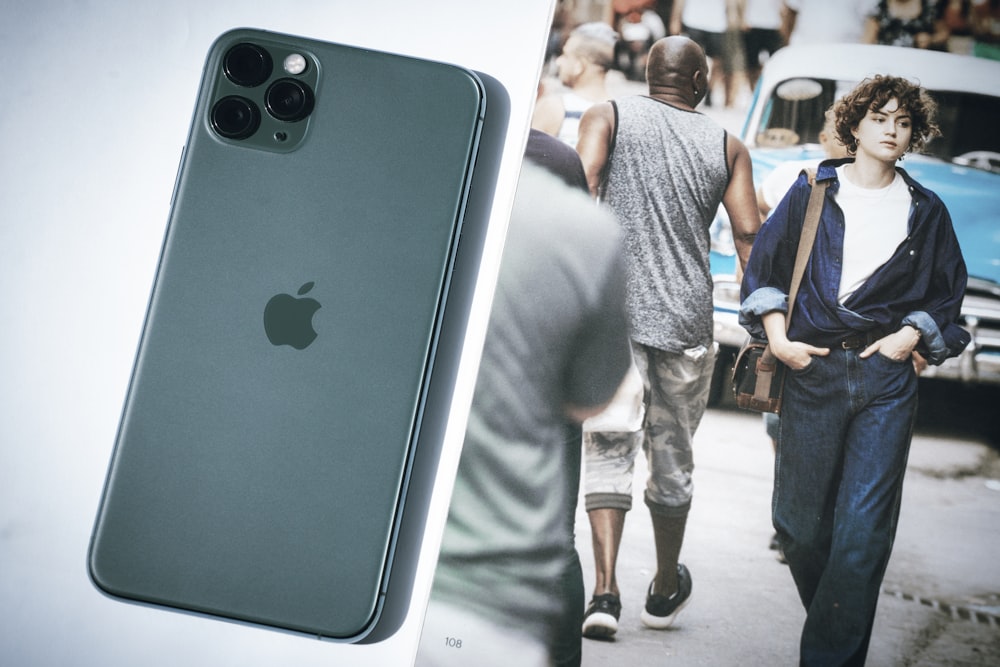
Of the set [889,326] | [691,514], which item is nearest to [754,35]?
[889,326]

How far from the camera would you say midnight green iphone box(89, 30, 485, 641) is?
1.54 ft

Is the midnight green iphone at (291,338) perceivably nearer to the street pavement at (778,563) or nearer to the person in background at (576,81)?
the person in background at (576,81)

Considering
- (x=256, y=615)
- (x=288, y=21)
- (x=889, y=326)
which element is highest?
(x=288, y=21)

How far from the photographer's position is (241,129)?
0.50m

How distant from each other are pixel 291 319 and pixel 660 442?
0.28 m

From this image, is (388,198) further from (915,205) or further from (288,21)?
(915,205)

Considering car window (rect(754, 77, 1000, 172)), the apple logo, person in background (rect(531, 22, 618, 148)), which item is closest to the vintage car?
car window (rect(754, 77, 1000, 172))

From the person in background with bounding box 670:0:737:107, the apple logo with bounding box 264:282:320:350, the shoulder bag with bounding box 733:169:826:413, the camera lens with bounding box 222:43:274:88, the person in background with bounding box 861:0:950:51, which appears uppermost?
the person in background with bounding box 861:0:950:51

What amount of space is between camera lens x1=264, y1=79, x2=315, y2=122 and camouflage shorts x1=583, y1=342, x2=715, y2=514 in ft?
1.03

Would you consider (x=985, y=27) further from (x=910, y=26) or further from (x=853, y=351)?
(x=853, y=351)

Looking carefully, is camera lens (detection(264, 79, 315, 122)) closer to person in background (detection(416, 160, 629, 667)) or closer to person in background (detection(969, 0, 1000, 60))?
person in background (detection(416, 160, 629, 667))

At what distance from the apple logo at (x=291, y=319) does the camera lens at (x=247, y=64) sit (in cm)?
17

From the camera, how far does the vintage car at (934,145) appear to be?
17.7 inches

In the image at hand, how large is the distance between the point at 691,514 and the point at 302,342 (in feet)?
1.00
